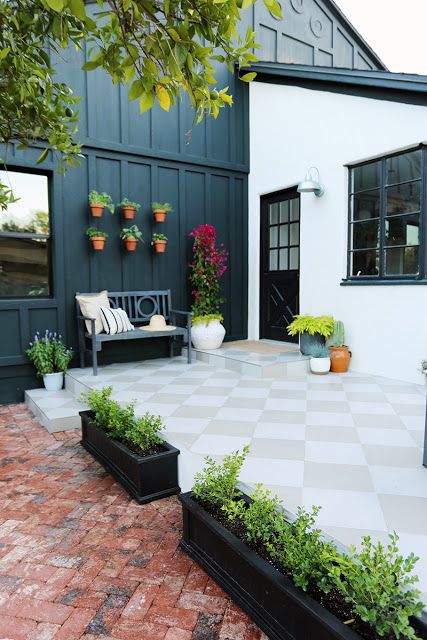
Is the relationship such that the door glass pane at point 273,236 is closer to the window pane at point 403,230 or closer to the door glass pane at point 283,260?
the door glass pane at point 283,260

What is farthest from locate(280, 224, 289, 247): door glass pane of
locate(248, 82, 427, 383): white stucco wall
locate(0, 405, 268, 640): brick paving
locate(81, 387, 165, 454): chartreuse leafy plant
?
locate(0, 405, 268, 640): brick paving

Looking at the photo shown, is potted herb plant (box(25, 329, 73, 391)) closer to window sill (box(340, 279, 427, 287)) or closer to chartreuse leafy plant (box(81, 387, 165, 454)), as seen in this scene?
chartreuse leafy plant (box(81, 387, 165, 454))

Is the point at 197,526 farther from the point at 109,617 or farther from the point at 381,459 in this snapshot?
the point at 381,459

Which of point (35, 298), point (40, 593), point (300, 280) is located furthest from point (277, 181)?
point (40, 593)

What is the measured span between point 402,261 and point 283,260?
1.91 metres

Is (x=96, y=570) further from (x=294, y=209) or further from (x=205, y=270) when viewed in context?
(x=294, y=209)

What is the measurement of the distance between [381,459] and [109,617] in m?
1.65

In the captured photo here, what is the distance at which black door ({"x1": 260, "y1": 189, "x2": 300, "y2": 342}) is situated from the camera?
19.5 ft

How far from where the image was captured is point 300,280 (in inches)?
224

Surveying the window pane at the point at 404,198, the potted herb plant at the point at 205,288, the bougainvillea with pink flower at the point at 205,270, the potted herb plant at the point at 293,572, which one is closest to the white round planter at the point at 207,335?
the potted herb plant at the point at 205,288

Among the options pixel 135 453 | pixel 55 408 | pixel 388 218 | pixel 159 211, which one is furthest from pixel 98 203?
pixel 135 453

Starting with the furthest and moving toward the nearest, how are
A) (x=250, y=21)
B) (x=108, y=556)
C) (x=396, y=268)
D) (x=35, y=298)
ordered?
1. (x=250, y=21)
2. (x=35, y=298)
3. (x=396, y=268)
4. (x=108, y=556)

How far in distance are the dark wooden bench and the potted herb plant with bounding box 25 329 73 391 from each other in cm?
32

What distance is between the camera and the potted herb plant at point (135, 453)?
2.48 metres
